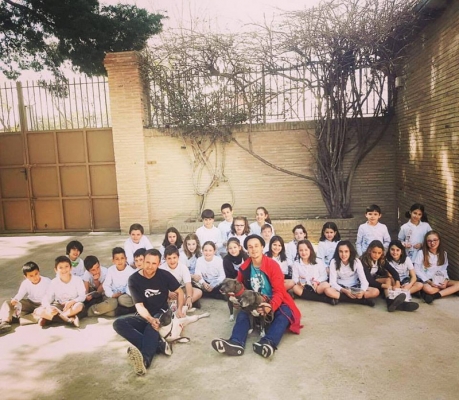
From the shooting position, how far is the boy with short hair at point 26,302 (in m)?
5.34

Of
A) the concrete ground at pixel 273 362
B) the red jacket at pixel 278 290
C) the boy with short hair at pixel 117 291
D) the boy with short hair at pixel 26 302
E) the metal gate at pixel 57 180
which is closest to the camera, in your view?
the concrete ground at pixel 273 362

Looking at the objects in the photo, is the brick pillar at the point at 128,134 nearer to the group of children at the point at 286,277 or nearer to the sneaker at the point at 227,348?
the group of children at the point at 286,277

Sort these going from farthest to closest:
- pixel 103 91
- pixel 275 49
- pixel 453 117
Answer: pixel 103 91, pixel 275 49, pixel 453 117

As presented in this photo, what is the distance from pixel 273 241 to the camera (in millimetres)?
5969

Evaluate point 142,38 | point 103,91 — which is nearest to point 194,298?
point 103,91

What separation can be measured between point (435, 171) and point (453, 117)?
1101mm

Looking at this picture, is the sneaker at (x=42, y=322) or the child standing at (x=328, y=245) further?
the child standing at (x=328, y=245)

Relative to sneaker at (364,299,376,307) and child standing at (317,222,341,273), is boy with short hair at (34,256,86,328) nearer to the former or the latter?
child standing at (317,222,341,273)

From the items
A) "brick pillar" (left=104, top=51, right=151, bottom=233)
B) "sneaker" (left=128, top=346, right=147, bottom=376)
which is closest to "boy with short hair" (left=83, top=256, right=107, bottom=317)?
"sneaker" (left=128, top=346, right=147, bottom=376)

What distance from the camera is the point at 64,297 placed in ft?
17.8

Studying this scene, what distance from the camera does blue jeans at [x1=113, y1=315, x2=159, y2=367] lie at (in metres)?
4.14

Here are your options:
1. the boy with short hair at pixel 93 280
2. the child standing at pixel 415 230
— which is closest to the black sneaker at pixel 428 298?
the child standing at pixel 415 230

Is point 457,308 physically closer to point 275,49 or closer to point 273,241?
point 273,241

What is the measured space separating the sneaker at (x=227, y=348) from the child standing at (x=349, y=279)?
5.88 feet
